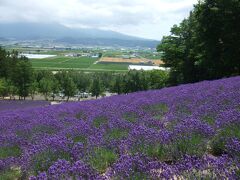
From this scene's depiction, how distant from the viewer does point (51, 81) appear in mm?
91375

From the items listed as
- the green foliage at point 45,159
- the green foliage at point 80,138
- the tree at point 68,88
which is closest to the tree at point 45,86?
the tree at point 68,88

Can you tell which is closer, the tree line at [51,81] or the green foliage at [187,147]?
the green foliage at [187,147]

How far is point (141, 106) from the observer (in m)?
10.0

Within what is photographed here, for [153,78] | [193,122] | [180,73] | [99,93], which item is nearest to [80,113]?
[193,122]

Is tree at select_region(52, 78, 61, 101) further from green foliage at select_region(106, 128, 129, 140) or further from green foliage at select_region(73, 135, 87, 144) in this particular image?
green foliage at select_region(106, 128, 129, 140)

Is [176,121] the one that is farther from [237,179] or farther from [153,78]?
[153,78]

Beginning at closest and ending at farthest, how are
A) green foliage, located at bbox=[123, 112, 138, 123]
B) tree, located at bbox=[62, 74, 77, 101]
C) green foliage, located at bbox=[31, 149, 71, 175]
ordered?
green foliage, located at bbox=[31, 149, 71, 175]
green foliage, located at bbox=[123, 112, 138, 123]
tree, located at bbox=[62, 74, 77, 101]

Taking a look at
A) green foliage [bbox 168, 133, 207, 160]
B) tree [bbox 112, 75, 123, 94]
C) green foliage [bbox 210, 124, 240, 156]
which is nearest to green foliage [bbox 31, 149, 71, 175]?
green foliage [bbox 168, 133, 207, 160]

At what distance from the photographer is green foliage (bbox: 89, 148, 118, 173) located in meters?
5.38

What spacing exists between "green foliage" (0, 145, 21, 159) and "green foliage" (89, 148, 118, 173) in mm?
1908

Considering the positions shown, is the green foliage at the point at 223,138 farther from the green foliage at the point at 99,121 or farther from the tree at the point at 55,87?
the tree at the point at 55,87

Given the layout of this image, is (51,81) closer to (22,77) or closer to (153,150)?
(22,77)

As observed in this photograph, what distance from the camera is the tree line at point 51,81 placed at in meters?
76.9

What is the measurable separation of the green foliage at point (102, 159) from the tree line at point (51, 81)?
185 ft
